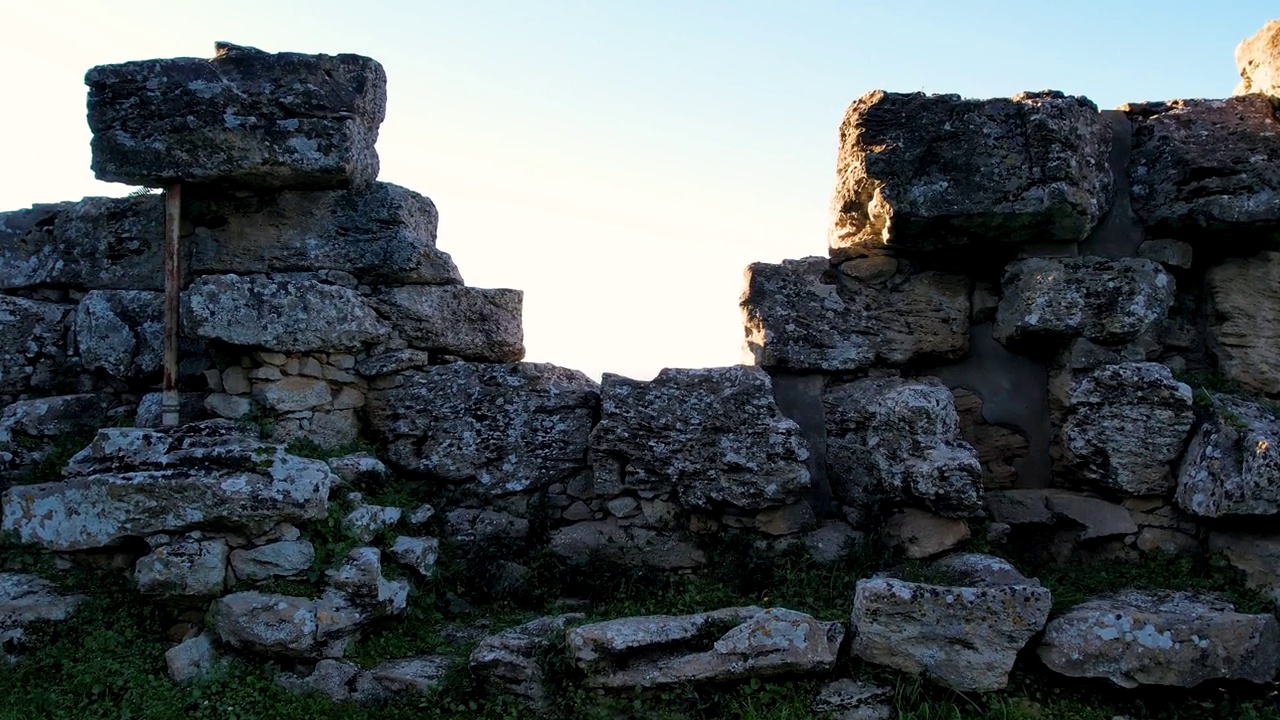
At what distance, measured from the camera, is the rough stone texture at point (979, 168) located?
7.30 m

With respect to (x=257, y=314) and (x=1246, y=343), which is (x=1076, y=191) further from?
(x=257, y=314)

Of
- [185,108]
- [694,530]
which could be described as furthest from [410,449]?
[185,108]

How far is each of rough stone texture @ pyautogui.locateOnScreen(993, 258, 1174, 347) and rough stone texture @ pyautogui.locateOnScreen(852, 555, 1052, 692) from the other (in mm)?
2124

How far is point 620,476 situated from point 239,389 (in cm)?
277

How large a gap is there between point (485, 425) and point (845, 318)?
278 centimetres

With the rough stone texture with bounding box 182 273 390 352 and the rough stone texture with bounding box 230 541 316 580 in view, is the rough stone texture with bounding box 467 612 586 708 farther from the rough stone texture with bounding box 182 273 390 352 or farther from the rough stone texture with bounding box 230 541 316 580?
the rough stone texture with bounding box 182 273 390 352

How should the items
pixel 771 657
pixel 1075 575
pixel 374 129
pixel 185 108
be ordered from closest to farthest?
pixel 771 657
pixel 1075 575
pixel 185 108
pixel 374 129

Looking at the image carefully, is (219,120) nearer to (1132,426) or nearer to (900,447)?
(900,447)

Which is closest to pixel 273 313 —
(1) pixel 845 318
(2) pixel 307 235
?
(2) pixel 307 235

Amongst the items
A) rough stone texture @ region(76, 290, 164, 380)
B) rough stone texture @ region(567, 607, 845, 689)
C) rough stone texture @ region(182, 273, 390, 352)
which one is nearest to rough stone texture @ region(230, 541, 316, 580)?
rough stone texture @ region(182, 273, 390, 352)

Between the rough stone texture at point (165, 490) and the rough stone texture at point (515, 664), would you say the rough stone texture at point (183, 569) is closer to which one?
the rough stone texture at point (165, 490)

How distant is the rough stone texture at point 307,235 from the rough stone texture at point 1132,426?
16.1 feet

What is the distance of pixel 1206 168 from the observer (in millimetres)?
7453

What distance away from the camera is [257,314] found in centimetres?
732
